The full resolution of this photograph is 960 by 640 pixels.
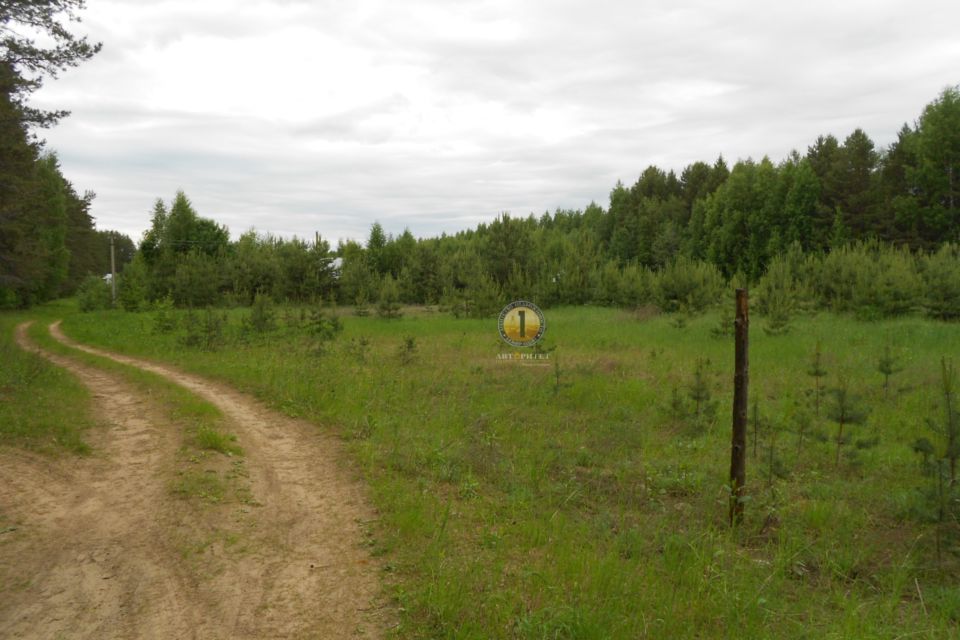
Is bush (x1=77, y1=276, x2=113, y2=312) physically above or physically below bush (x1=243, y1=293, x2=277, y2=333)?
above

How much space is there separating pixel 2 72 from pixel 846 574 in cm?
1664

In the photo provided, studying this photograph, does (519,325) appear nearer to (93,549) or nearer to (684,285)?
(93,549)

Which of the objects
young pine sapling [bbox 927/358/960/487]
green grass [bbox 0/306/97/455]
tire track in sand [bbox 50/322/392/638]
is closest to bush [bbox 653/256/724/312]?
young pine sapling [bbox 927/358/960/487]

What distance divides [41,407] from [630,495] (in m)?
8.88

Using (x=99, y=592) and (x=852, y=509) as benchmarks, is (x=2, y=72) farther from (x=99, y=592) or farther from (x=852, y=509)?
(x=852, y=509)

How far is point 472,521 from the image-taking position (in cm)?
604

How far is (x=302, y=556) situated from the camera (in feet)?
17.0

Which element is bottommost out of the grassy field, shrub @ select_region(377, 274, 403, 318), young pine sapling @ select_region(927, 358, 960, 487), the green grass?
the grassy field

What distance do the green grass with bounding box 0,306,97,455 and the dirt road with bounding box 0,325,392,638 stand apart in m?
0.42

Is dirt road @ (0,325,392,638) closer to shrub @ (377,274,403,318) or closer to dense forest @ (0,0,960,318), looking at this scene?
dense forest @ (0,0,960,318)

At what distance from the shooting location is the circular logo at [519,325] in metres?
18.5

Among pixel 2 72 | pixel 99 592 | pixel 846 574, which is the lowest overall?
pixel 846 574

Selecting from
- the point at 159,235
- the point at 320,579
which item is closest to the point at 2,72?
the point at 320,579

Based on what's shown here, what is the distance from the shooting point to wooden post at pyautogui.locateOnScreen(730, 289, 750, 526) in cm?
568
